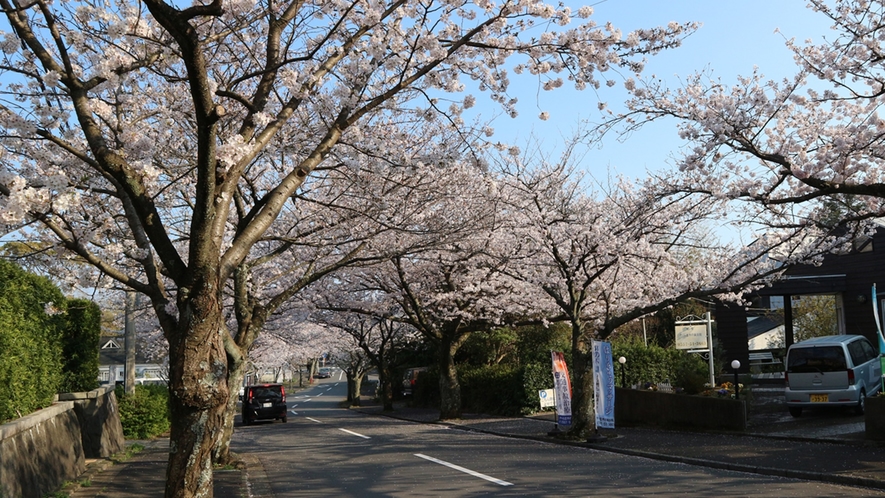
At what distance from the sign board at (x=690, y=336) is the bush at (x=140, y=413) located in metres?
16.2

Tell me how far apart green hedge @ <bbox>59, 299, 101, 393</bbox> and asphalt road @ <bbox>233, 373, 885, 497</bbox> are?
3975 mm

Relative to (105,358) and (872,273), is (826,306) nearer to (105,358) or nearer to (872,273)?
(872,273)

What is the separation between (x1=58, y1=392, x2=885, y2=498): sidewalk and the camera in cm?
1070

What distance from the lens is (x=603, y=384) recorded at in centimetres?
1664

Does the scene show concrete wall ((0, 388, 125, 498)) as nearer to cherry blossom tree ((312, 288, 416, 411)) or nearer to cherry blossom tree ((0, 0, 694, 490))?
cherry blossom tree ((0, 0, 694, 490))

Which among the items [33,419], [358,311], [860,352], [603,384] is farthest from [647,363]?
[33,419]

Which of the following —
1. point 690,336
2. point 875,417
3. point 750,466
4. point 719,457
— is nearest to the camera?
point 750,466

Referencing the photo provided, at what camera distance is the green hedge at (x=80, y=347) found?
48.2 ft

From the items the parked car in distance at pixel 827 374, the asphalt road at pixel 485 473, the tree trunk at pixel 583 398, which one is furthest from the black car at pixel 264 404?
the parked car in distance at pixel 827 374

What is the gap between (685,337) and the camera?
77.2 feet

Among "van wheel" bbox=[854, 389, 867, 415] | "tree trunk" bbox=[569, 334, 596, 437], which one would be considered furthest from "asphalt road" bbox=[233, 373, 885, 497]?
"van wheel" bbox=[854, 389, 867, 415]

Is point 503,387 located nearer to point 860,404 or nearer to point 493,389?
point 493,389

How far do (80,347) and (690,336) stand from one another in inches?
676

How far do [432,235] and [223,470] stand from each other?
5.92 meters
